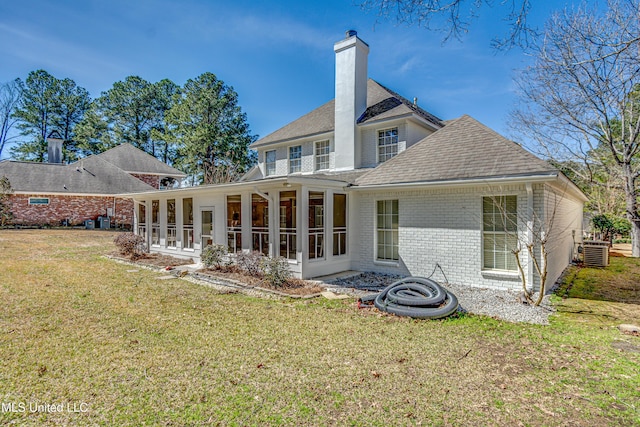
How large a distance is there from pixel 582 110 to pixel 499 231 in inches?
492

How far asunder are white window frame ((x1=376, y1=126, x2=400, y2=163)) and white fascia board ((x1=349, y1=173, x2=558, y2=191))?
3.33 meters

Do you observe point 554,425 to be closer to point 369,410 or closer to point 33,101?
point 369,410

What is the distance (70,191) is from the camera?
25875mm

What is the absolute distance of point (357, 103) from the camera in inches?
536

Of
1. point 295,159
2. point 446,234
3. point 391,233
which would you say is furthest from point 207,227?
point 446,234

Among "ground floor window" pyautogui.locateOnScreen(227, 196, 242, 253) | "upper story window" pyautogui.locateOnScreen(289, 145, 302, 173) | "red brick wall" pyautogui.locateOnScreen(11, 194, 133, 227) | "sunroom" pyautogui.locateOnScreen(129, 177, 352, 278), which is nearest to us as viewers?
"sunroom" pyautogui.locateOnScreen(129, 177, 352, 278)

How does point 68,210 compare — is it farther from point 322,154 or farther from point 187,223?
point 322,154

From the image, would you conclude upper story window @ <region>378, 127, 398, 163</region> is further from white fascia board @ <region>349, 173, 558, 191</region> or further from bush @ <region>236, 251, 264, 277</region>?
bush @ <region>236, 251, 264, 277</region>

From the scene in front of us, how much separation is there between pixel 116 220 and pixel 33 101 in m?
24.3

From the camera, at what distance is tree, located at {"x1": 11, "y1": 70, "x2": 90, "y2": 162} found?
127 ft

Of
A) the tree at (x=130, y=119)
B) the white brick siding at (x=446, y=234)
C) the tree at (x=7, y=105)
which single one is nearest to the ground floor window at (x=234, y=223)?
the white brick siding at (x=446, y=234)

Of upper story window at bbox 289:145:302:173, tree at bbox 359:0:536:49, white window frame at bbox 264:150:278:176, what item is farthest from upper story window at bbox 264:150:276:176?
tree at bbox 359:0:536:49

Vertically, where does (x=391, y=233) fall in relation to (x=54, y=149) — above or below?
below

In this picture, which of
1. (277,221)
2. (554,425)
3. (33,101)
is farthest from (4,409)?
(33,101)
